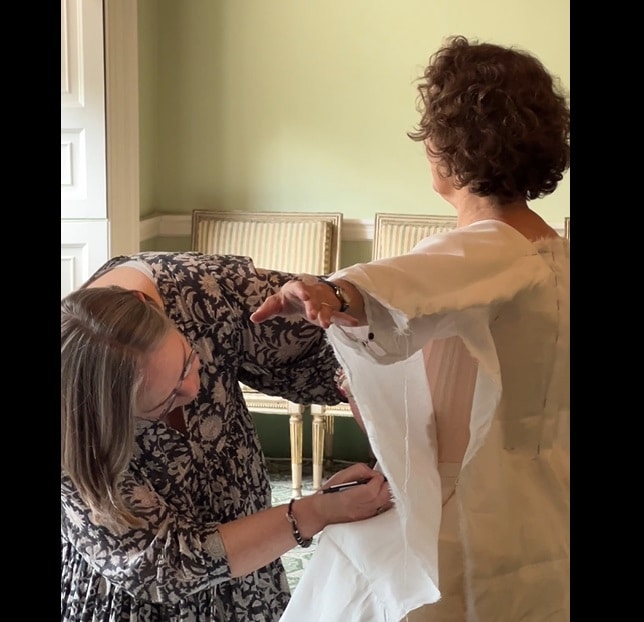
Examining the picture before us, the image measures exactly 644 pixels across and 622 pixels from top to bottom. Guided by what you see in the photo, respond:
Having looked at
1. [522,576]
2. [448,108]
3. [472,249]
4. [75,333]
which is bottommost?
[522,576]

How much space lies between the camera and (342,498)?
1.13 metres

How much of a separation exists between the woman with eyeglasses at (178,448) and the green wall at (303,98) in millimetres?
2224

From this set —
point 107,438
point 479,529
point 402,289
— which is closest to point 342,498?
point 479,529

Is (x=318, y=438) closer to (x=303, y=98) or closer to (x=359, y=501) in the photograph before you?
(x=303, y=98)

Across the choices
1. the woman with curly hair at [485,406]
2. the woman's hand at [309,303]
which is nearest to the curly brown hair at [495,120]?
the woman with curly hair at [485,406]

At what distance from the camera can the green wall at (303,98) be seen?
3412mm

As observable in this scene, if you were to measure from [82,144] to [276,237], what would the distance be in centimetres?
80

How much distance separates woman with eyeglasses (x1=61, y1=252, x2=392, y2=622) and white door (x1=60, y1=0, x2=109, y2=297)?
1827 millimetres

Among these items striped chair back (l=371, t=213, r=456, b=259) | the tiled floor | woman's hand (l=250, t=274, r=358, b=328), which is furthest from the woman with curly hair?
striped chair back (l=371, t=213, r=456, b=259)

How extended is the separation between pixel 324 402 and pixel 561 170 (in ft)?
1.85

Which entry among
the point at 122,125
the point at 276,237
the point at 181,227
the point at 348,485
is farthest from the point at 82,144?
the point at 348,485

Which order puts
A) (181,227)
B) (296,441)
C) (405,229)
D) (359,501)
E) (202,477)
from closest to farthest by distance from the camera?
(359,501), (202,477), (296,441), (405,229), (181,227)

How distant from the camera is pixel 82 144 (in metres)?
3.04
